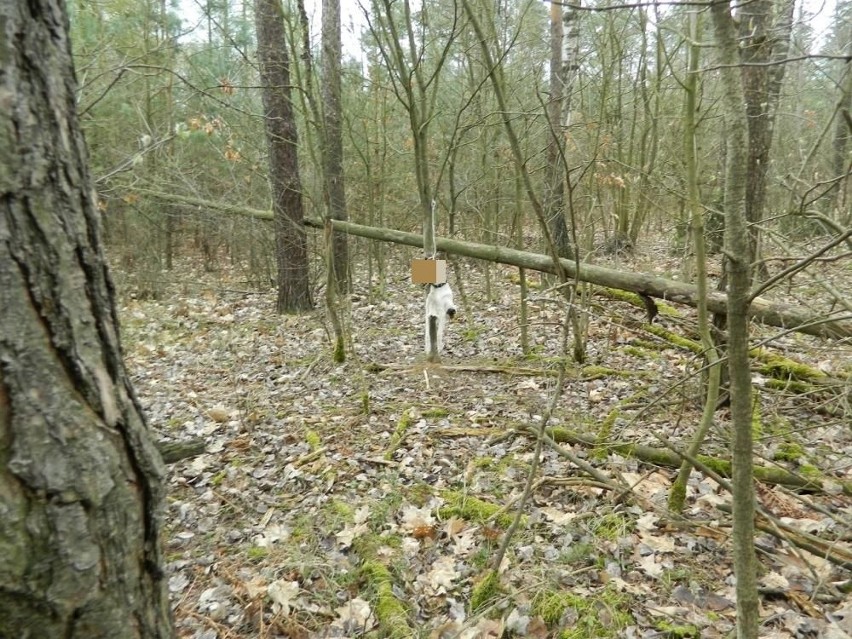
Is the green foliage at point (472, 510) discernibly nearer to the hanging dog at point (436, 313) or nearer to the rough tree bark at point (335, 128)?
the hanging dog at point (436, 313)

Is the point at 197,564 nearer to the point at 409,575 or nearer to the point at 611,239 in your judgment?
the point at 409,575

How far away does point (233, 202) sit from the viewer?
9266 mm

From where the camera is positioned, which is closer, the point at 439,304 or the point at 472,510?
the point at 472,510

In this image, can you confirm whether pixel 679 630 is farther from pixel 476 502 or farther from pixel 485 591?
pixel 476 502

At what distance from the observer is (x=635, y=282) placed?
4.79 meters

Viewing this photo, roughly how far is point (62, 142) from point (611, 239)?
1035 cm

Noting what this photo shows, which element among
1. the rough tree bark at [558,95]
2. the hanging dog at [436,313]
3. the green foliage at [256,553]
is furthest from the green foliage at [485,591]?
the rough tree bark at [558,95]

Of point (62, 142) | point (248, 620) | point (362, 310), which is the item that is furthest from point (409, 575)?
point (362, 310)

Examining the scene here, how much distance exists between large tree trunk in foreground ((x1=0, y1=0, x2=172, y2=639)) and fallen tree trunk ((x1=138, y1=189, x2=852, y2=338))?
2703 mm

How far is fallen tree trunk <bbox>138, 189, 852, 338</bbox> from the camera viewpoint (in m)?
3.90

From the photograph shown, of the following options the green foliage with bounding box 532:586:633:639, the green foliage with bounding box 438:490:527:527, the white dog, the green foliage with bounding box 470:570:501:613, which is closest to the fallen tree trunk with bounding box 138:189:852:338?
the white dog

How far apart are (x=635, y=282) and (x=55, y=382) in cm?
458

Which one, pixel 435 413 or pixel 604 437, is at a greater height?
pixel 604 437

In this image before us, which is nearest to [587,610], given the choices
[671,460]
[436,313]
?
[671,460]
